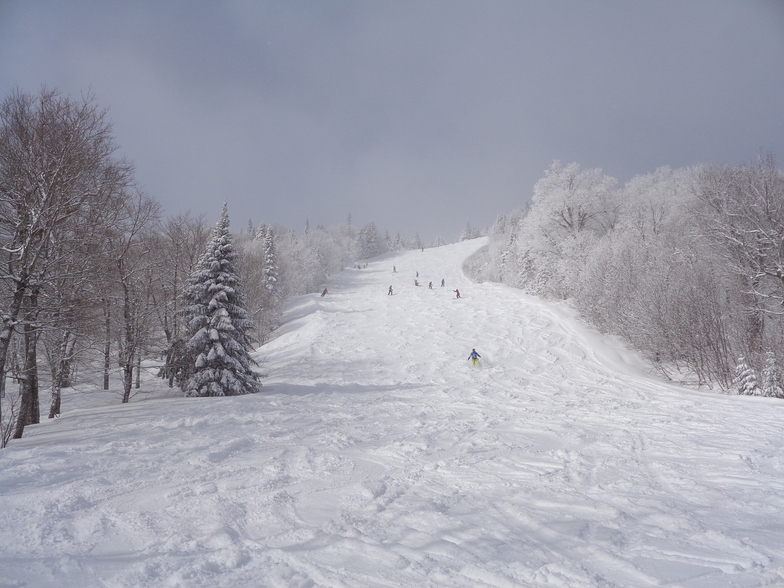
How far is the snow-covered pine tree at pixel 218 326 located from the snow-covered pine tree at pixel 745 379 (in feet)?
55.1

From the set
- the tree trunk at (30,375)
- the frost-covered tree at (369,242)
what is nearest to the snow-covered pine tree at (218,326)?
the tree trunk at (30,375)

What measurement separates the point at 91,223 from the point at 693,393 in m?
18.4

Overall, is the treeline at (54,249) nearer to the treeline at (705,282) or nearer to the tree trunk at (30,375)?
the tree trunk at (30,375)

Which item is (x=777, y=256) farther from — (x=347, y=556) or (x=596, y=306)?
(x=347, y=556)

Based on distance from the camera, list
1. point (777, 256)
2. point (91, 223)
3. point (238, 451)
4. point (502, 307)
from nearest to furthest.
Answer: point (238, 451), point (91, 223), point (777, 256), point (502, 307)

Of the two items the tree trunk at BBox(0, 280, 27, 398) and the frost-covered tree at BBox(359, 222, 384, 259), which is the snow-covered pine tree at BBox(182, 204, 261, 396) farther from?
the frost-covered tree at BBox(359, 222, 384, 259)

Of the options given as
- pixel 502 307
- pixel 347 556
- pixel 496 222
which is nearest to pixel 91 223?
pixel 347 556

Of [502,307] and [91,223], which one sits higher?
[91,223]

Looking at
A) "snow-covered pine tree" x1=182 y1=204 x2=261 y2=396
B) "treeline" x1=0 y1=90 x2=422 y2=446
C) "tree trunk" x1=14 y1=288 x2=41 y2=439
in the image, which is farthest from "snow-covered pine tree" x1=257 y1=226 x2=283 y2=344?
"tree trunk" x1=14 y1=288 x2=41 y2=439

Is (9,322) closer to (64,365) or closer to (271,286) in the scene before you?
(64,365)

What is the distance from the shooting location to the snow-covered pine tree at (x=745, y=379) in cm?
1155

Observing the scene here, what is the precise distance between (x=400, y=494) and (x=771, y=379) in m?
13.4

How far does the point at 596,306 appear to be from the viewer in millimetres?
20578

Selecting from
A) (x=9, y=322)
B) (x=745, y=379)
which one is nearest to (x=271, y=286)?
(x=9, y=322)
